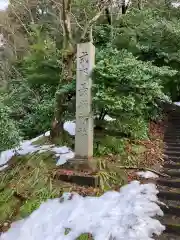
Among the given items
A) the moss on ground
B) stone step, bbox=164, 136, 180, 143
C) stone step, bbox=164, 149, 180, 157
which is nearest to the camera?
the moss on ground

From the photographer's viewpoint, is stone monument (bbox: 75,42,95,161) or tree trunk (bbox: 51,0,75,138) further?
tree trunk (bbox: 51,0,75,138)

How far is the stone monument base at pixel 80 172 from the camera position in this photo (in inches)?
216

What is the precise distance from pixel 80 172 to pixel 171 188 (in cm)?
175

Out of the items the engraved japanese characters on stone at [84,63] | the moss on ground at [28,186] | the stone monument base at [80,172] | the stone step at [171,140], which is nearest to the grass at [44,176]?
the moss on ground at [28,186]

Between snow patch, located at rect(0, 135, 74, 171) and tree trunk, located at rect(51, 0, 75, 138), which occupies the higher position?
tree trunk, located at rect(51, 0, 75, 138)

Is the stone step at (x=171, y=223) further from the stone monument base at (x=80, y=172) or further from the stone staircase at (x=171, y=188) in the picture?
the stone monument base at (x=80, y=172)

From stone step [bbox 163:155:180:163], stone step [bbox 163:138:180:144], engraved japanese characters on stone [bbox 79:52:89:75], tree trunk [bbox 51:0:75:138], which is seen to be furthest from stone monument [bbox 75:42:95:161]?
stone step [bbox 163:138:180:144]

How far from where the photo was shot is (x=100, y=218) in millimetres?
4477

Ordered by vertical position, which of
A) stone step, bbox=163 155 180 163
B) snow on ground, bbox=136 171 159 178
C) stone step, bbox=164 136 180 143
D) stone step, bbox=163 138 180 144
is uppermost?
stone step, bbox=164 136 180 143

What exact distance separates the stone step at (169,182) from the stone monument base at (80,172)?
1.24m

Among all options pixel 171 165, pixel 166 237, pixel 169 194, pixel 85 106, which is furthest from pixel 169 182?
pixel 85 106

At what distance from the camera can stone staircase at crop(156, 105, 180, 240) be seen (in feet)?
13.7

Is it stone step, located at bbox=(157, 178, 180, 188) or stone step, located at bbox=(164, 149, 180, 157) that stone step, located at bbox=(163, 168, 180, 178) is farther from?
stone step, located at bbox=(164, 149, 180, 157)

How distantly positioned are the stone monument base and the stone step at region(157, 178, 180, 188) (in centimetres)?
124
